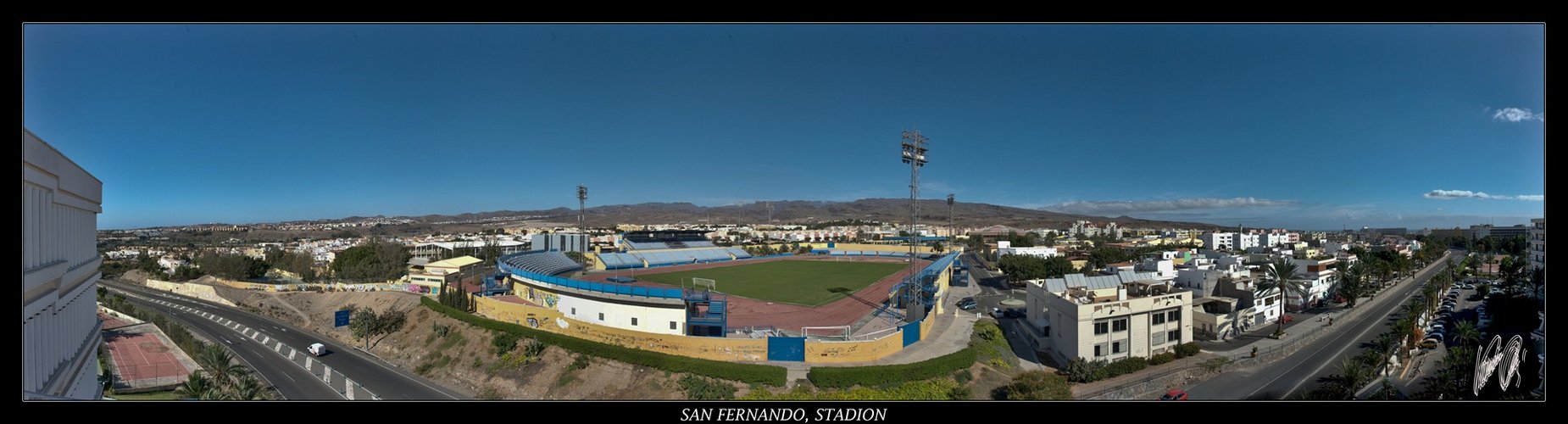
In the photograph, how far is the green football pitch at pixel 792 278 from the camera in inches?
915

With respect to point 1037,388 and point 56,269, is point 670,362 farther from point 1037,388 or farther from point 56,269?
point 56,269

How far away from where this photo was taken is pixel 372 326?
17.4 meters

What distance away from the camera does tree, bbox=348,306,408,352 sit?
1730cm

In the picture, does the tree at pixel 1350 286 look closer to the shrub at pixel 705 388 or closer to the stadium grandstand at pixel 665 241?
the shrub at pixel 705 388

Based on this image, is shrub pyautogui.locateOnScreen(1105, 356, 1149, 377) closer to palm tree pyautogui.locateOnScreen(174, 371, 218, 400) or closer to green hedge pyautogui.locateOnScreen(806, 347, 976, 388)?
green hedge pyautogui.locateOnScreen(806, 347, 976, 388)

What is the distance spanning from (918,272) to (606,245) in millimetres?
37046

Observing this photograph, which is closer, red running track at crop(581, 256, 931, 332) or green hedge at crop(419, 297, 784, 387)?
green hedge at crop(419, 297, 784, 387)

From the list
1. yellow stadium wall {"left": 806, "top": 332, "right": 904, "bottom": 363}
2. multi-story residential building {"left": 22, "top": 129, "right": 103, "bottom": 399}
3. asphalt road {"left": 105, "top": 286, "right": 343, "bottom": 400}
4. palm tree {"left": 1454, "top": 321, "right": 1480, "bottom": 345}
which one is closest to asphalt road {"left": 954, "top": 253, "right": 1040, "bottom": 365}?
yellow stadium wall {"left": 806, "top": 332, "right": 904, "bottom": 363}

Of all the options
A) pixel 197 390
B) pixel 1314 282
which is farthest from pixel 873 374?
pixel 1314 282

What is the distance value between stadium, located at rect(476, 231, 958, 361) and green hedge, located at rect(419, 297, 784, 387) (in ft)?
0.87

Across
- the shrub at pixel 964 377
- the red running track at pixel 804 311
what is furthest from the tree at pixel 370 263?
the shrub at pixel 964 377

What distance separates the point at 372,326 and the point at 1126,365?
21712 mm

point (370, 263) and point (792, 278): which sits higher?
point (370, 263)

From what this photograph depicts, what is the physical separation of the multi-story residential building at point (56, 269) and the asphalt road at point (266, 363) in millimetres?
6426
